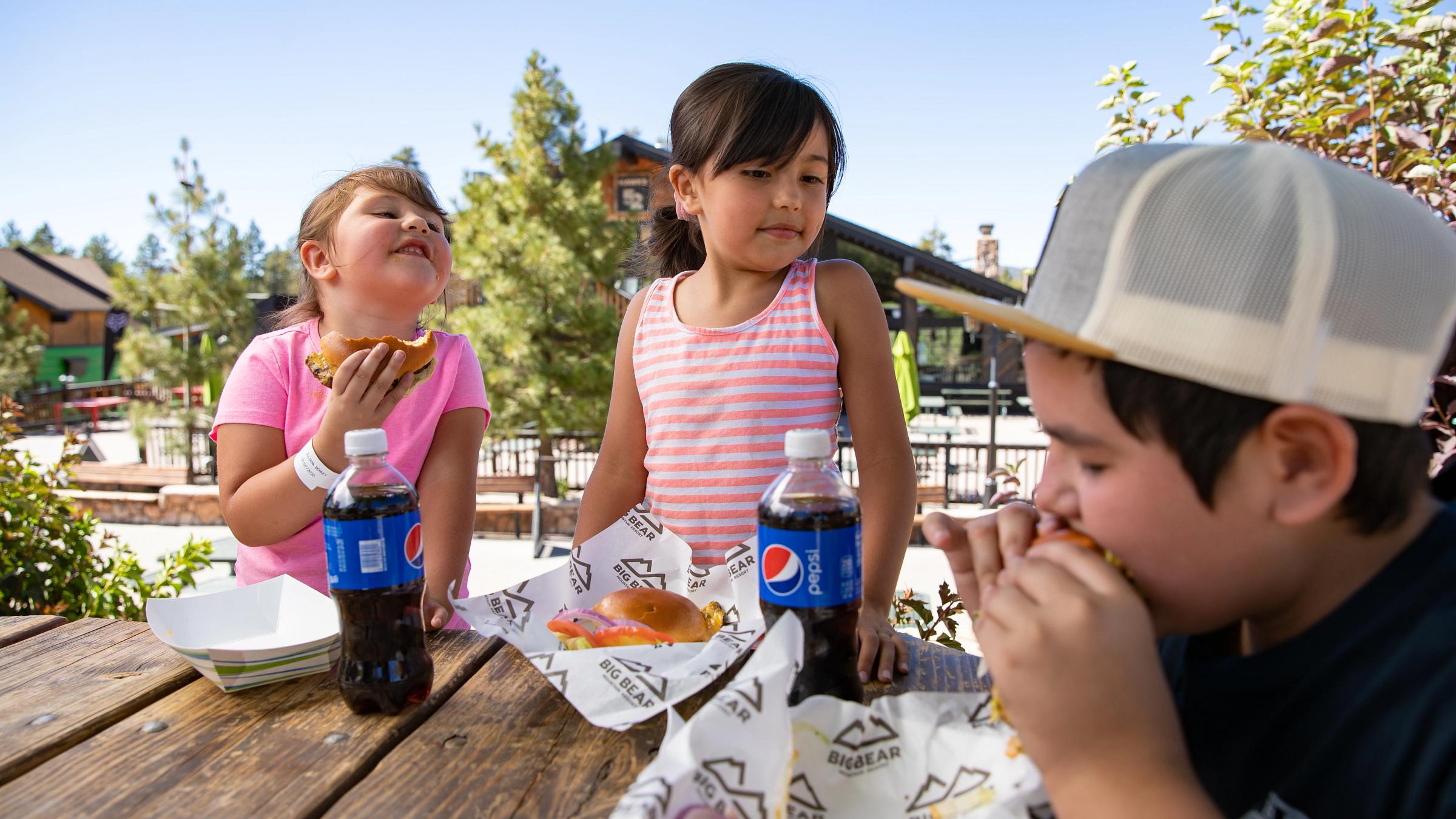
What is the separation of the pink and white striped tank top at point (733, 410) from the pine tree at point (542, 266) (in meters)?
10.8

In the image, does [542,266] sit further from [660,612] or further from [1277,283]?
[1277,283]

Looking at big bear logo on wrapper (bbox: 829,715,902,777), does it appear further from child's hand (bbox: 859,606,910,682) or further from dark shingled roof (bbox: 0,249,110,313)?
dark shingled roof (bbox: 0,249,110,313)

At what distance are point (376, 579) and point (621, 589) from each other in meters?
0.49

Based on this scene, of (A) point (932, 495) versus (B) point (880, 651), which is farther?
(A) point (932, 495)

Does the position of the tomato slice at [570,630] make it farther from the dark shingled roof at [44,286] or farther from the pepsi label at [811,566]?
the dark shingled roof at [44,286]

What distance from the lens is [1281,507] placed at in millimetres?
832

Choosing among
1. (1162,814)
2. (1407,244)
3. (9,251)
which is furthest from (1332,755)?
(9,251)

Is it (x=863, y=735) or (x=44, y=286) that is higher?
(x=44, y=286)

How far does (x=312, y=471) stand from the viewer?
1.73 meters

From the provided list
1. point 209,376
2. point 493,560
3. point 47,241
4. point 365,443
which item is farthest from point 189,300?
point 47,241

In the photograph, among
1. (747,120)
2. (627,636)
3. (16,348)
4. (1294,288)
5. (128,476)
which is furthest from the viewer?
(16,348)

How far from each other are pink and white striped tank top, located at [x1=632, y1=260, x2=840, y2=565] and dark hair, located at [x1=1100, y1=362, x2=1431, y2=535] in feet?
3.65

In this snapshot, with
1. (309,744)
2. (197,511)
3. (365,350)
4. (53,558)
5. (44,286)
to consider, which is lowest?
(197,511)

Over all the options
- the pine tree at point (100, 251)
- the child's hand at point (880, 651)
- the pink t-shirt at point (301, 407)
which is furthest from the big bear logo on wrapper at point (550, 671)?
the pine tree at point (100, 251)
